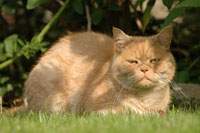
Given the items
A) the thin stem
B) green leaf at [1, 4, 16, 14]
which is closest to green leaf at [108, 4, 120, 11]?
Result: the thin stem

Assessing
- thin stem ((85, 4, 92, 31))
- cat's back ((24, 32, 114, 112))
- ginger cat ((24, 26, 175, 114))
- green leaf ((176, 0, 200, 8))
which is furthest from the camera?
thin stem ((85, 4, 92, 31))

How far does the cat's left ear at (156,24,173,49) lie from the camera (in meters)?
6.84

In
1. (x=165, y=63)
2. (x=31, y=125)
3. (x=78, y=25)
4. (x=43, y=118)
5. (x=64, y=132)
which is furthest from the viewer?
(x=78, y=25)

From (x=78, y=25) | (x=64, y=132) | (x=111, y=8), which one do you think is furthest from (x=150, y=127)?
(x=78, y=25)

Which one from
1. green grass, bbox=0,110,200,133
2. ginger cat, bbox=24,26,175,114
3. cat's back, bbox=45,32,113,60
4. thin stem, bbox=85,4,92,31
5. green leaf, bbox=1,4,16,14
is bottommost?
green grass, bbox=0,110,200,133

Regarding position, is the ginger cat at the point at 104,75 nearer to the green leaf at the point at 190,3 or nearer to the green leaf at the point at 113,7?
the green leaf at the point at 190,3

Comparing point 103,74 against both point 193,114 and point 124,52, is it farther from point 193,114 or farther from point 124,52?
point 193,114

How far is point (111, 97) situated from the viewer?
22.7 ft

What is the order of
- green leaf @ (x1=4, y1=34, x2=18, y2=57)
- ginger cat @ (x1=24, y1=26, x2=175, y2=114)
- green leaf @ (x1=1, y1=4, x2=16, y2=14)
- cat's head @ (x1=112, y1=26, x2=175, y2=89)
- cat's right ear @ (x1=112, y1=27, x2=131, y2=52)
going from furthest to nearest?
green leaf @ (x1=1, y1=4, x2=16, y2=14), green leaf @ (x1=4, y1=34, x2=18, y2=57), cat's right ear @ (x1=112, y1=27, x2=131, y2=52), ginger cat @ (x1=24, y1=26, x2=175, y2=114), cat's head @ (x1=112, y1=26, x2=175, y2=89)

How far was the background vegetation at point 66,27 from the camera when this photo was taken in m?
8.80

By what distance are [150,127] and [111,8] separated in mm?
3753

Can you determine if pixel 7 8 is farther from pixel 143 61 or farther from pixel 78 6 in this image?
pixel 143 61

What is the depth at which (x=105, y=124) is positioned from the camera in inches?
225

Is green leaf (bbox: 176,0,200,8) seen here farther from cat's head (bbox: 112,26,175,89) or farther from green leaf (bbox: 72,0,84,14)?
green leaf (bbox: 72,0,84,14)
